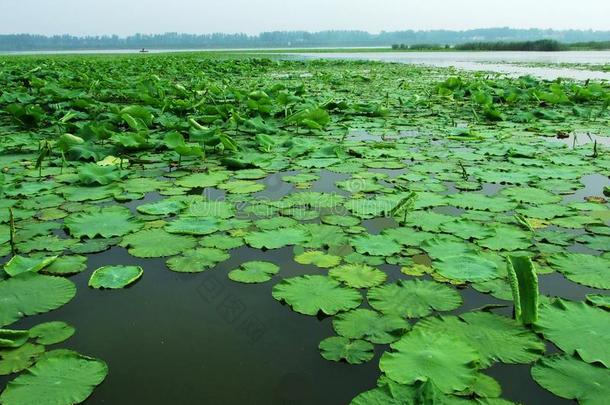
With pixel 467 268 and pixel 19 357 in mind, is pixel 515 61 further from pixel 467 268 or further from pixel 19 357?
pixel 19 357

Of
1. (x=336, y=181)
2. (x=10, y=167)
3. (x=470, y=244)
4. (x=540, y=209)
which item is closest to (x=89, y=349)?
(x=470, y=244)

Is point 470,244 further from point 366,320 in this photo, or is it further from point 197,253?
point 197,253

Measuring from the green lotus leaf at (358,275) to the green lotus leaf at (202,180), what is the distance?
55.4 inches

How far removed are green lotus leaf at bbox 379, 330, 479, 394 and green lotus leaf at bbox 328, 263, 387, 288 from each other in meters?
0.37

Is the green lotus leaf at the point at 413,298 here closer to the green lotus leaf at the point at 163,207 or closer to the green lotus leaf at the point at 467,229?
the green lotus leaf at the point at 467,229

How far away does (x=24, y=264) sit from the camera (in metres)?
1.81

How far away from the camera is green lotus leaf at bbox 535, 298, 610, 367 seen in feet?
4.39

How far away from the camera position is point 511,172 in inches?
126

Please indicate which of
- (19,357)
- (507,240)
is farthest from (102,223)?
(507,240)

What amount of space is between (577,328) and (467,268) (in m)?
0.47

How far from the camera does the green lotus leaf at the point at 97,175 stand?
2.92 metres

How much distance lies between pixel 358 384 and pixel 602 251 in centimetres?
138

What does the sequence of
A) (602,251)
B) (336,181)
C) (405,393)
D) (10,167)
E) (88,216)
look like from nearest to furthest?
(405,393)
(602,251)
(88,216)
(336,181)
(10,167)

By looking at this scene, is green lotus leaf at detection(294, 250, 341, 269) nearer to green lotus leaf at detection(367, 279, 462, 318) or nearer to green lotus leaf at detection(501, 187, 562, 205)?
green lotus leaf at detection(367, 279, 462, 318)
